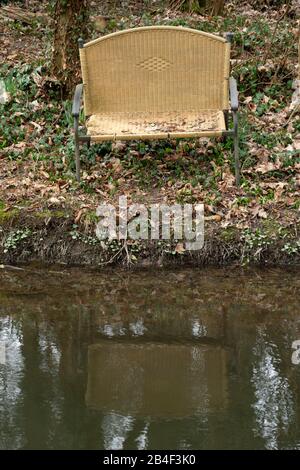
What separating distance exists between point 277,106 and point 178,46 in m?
1.50

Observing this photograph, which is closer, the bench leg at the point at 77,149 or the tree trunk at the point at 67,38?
the bench leg at the point at 77,149

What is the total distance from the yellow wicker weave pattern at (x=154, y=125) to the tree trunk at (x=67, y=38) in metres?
1.00

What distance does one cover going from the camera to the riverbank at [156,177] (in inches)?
263

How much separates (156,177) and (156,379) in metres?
2.71

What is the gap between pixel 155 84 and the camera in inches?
289

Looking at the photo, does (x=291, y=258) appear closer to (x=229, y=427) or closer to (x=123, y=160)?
(x=123, y=160)

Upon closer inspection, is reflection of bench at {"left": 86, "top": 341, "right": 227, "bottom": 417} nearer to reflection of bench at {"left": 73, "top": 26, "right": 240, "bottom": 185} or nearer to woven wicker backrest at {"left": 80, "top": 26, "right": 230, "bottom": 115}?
reflection of bench at {"left": 73, "top": 26, "right": 240, "bottom": 185}

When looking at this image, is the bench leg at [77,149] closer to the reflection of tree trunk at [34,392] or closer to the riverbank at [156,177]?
the riverbank at [156,177]

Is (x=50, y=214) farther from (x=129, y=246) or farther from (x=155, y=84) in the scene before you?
(x=155, y=84)

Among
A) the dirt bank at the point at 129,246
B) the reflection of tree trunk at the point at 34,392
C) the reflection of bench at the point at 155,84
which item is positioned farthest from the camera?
the reflection of bench at the point at 155,84

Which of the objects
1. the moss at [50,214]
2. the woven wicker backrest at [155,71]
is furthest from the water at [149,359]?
the woven wicker backrest at [155,71]

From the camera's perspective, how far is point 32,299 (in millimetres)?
6207

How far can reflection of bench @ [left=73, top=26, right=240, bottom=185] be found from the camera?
7098 millimetres

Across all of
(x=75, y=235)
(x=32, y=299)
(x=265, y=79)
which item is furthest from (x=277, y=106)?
(x=32, y=299)
